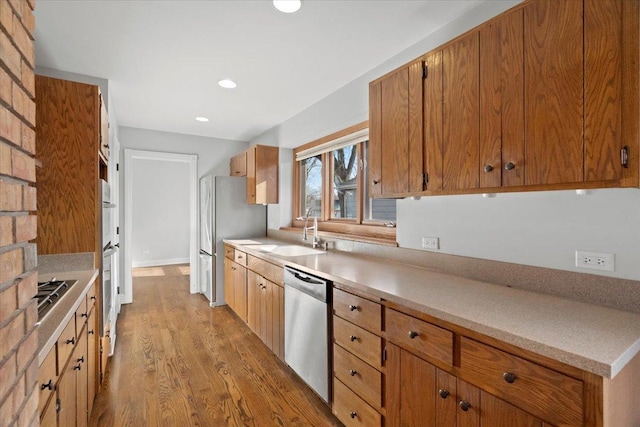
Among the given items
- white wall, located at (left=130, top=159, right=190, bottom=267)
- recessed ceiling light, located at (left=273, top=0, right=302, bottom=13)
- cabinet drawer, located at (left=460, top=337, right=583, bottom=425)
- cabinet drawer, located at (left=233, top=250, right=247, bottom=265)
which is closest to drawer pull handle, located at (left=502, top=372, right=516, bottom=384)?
cabinet drawer, located at (left=460, top=337, right=583, bottom=425)

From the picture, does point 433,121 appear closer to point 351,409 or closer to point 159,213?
point 351,409

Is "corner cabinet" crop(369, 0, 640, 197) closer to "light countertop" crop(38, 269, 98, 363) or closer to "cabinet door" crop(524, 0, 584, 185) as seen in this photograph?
"cabinet door" crop(524, 0, 584, 185)

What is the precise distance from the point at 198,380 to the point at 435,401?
1.85 m

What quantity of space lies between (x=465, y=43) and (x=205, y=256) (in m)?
3.95

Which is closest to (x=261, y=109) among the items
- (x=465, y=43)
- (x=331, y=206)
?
(x=331, y=206)

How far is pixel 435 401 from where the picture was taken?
1326mm

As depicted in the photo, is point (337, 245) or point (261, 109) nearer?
point (337, 245)

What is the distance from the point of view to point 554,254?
148cm

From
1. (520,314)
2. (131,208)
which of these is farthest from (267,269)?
(131,208)

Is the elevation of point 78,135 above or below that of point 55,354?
above

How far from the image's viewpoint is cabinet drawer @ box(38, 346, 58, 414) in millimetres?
1038

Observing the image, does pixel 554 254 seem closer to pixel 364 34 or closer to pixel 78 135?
pixel 364 34

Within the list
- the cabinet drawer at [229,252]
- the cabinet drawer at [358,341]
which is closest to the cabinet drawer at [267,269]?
the cabinet drawer at [229,252]

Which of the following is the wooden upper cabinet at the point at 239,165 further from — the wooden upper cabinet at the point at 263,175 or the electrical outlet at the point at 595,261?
the electrical outlet at the point at 595,261
